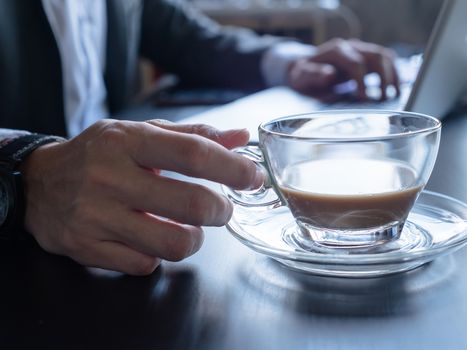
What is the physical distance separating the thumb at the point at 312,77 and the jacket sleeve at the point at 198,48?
319 millimetres

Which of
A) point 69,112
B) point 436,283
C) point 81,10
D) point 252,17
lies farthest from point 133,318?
point 252,17

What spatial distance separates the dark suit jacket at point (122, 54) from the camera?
3.91 ft

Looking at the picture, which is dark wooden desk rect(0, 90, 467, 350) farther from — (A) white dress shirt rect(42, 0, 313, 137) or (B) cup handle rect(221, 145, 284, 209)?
(A) white dress shirt rect(42, 0, 313, 137)

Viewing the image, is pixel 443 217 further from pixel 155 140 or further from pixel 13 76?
pixel 13 76

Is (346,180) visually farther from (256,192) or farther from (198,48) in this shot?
(198,48)

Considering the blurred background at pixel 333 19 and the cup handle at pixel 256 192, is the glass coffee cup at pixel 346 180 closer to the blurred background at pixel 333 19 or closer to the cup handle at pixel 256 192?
the cup handle at pixel 256 192

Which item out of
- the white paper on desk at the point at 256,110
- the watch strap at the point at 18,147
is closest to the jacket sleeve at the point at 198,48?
the white paper on desk at the point at 256,110

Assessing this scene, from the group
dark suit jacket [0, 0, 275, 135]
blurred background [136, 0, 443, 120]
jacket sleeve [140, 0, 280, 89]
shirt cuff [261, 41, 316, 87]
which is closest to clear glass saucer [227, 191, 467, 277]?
dark suit jacket [0, 0, 275, 135]

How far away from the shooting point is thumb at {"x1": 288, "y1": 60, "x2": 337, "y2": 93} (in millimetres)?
1272

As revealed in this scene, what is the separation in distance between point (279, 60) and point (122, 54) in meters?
0.38

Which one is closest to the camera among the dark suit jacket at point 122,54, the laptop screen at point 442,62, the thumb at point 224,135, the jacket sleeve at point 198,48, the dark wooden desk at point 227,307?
the dark wooden desk at point 227,307

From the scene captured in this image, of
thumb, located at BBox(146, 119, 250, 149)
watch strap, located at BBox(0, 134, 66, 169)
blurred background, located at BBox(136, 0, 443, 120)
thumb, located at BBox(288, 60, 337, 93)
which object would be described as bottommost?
blurred background, located at BBox(136, 0, 443, 120)

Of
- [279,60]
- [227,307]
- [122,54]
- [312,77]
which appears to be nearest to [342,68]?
[312,77]

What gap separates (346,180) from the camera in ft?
1.56
